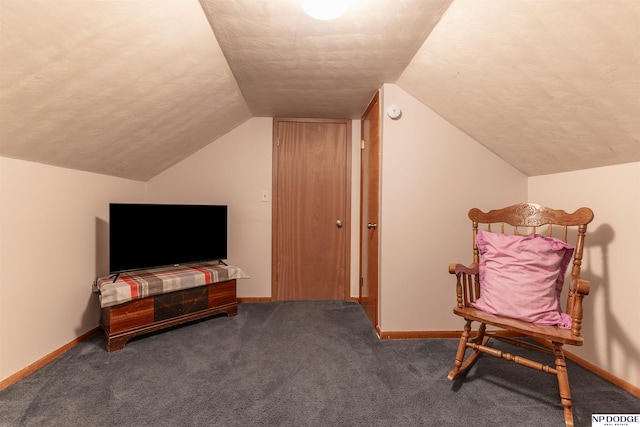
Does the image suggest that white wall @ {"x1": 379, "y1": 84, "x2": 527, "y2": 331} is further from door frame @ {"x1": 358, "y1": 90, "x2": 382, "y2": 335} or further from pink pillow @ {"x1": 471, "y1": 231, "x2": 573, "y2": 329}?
pink pillow @ {"x1": 471, "y1": 231, "x2": 573, "y2": 329}

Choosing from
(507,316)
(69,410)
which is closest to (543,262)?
(507,316)

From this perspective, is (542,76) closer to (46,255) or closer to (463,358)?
(463,358)

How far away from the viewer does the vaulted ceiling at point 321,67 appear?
3.88ft

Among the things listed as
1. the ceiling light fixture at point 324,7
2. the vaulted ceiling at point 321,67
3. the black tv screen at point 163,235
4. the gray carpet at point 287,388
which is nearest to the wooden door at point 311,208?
the black tv screen at point 163,235

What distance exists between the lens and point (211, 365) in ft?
6.20

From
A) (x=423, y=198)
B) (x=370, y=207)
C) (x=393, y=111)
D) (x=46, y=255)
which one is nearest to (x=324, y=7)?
A: (x=393, y=111)

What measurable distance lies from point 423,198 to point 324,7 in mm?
1468

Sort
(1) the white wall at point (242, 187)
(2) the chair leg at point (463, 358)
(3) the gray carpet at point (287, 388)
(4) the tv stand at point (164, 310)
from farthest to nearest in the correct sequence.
Result: (1) the white wall at point (242, 187) < (4) the tv stand at point (164, 310) < (2) the chair leg at point (463, 358) < (3) the gray carpet at point (287, 388)

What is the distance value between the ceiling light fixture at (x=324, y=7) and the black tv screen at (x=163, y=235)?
75.4 inches

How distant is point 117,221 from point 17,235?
578 mm

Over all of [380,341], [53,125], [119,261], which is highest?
[53,125]

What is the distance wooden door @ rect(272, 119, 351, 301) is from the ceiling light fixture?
1852 millimetres

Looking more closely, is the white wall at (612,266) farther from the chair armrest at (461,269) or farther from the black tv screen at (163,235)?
the black tv screen at (163,235)

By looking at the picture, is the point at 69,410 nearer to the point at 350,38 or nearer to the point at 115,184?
the point at 115,184
